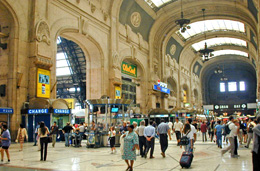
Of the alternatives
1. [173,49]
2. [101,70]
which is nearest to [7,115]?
[101,70]

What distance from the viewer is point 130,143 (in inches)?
281

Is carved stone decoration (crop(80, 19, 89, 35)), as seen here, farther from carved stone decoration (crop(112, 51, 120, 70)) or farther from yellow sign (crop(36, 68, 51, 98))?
yellow sign (crop(36, 68, 51, 98))

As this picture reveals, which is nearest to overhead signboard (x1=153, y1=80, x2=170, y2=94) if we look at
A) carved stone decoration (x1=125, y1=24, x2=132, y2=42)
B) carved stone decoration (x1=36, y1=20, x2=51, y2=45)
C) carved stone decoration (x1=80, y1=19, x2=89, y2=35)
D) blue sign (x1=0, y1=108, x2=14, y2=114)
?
carved stone decoration (x1=125, y1=24, x2=132, y2=42)

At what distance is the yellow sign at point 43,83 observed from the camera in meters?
15.3

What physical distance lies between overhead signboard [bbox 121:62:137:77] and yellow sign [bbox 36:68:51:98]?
466 inches

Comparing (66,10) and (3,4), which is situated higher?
(66,10)

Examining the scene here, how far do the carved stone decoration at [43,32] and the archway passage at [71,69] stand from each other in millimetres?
18060

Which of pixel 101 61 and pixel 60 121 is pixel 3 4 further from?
pixel 101 61

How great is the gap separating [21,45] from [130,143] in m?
10.5

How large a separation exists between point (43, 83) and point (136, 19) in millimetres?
15663

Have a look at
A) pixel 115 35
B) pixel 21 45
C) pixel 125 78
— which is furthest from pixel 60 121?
pixel 125 78

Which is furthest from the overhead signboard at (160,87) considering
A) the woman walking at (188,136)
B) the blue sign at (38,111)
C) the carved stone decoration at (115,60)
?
the woman walking at (188,136)

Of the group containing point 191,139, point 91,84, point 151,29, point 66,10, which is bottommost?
point 191,139

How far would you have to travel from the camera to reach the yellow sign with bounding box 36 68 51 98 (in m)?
15.3
